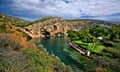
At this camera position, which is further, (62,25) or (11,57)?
(62,25)

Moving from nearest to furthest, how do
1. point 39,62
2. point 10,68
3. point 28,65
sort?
point 10,68, point 28,65, point 39,62

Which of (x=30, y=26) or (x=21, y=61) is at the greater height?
(x=21, y=61)

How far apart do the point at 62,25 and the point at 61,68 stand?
405ft

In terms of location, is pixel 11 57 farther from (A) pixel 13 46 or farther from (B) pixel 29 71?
(A) pixel 13 46

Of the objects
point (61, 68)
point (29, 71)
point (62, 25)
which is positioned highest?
point (29, 71)

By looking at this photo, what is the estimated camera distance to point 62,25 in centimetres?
14062

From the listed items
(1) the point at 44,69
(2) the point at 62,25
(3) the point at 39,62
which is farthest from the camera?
(2) the point at 62,25

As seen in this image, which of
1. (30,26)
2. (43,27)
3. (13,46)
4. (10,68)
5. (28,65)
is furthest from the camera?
(43,27)

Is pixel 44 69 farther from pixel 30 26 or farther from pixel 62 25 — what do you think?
Answer: pixel 62 25

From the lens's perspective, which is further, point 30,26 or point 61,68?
point 30,26

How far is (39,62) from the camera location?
1753 centimetres

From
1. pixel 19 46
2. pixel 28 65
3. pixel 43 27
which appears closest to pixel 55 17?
pixel 43 27

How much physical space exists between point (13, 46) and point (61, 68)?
7053 millimetres

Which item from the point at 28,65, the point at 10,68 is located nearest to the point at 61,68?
the point at 28,65
